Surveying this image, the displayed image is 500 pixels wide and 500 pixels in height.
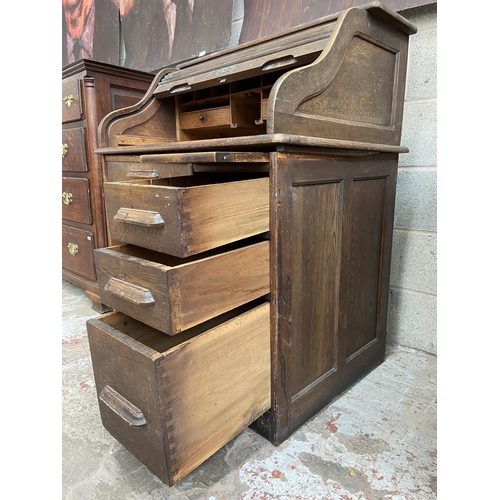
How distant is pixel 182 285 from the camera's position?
2.49 feet

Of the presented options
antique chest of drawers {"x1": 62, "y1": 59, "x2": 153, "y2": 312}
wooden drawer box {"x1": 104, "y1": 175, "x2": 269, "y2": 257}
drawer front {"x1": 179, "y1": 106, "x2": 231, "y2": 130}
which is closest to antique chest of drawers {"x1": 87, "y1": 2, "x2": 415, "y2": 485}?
wooden drawer box {"x1": 104, "y1": 175, "x2": 269, "y2": 257}

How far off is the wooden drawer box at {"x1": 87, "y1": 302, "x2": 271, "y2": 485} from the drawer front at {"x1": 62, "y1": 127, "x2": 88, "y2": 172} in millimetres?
1004

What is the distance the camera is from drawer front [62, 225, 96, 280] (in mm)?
1833

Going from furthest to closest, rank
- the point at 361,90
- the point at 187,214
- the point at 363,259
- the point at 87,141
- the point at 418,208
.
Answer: the point at 87,141, the point at 418,208, the point at 363,259, the point at 361,90, the point at 187,214

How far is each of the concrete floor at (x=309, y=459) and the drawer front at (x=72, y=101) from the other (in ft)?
3.77

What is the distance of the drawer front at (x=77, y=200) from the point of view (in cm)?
174

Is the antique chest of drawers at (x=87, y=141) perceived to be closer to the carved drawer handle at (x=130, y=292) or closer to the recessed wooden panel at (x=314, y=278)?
the carved drawer handle at (x=130, y=292)

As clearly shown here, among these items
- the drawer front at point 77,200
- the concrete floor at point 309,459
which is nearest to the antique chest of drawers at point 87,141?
the drawer front at point 77,200

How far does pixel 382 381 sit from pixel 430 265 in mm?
474

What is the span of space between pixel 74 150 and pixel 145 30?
39.1 inches

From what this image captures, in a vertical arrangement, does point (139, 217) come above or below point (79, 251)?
above

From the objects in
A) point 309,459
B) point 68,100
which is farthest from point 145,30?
point 309,459

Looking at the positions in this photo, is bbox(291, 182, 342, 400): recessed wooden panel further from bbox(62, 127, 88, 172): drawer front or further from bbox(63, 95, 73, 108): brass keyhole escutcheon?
bbox(63, 95, 73, 108): brass keyhole escutcheon

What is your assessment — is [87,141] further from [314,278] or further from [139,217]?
[314,278]
